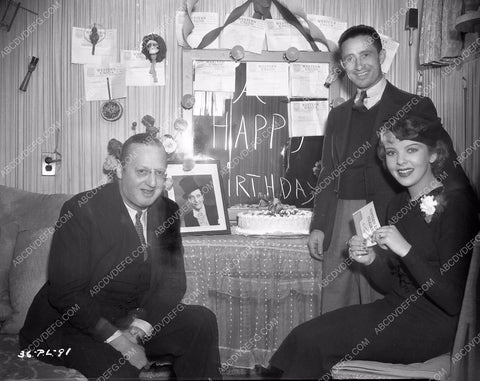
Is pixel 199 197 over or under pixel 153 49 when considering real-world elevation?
under

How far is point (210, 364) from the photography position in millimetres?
1741

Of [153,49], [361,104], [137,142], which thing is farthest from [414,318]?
[153,49]

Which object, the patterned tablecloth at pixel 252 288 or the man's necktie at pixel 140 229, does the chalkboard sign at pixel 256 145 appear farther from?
the man's necktie at pixel 140 229

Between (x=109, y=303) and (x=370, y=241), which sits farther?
(x=109, y=303)

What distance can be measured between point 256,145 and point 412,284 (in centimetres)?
138

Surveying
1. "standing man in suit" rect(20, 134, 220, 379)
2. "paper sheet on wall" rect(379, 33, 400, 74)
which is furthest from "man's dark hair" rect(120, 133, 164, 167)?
"paper sheet on wall" rect(379, 33, 400, 74)

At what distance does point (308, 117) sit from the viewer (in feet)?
9.01

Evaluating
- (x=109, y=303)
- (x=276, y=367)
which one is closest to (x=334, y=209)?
(x=276, y=367)

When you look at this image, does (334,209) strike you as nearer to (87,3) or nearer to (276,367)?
(276,367)

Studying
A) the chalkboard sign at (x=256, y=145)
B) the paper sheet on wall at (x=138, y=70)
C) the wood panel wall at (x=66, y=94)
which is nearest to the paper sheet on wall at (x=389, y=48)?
the wood panel wall at (x=66, y=94)

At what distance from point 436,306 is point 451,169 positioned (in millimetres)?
505

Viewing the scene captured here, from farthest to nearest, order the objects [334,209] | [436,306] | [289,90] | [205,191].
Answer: [289,90] < [205,191] < [334,209] < [436,306]

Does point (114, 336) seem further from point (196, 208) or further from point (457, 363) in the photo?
point (457, 363)

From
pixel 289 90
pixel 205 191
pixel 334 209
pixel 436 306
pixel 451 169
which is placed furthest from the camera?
pixel 289 90
